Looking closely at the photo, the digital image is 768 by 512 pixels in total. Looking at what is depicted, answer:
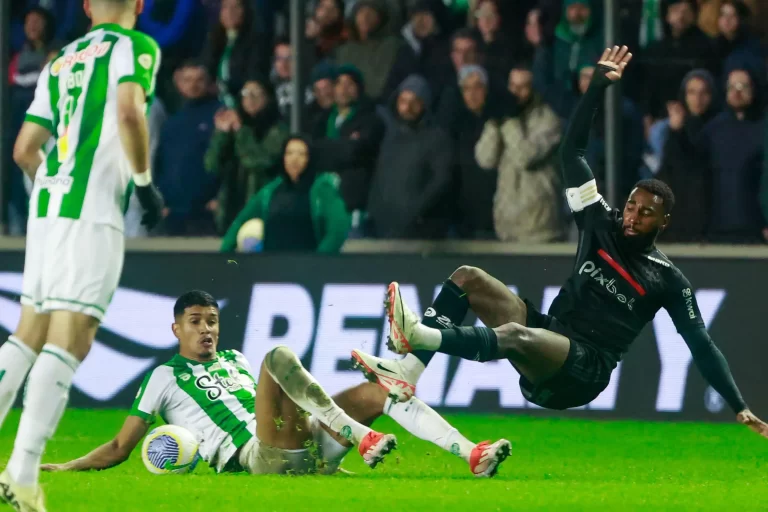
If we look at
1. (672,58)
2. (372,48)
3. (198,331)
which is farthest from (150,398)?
(672,58)

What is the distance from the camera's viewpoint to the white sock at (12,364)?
571 centimetres

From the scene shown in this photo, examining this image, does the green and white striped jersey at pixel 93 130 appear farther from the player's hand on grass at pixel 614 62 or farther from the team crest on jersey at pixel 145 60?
the player's hand on grass at pixel 614 62

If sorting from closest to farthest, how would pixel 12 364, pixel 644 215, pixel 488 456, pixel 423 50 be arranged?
pixel 12 364 → pixel 488 456 → pixel 644 215 → pixel 423 50

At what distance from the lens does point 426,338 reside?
6.68m

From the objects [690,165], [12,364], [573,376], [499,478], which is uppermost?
[690,165]

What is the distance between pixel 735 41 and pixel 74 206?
7.01 m

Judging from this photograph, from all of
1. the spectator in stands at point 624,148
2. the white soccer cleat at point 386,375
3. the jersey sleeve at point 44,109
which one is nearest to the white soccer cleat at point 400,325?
the white soccer cleat at point 386,375

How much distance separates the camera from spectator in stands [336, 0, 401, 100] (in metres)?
11.7

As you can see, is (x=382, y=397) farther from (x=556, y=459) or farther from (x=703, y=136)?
(x=703, y=136)

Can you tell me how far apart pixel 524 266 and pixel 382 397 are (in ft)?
12.0

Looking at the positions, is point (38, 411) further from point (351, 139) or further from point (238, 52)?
point (238, 52)

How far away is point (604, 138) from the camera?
36.4ft

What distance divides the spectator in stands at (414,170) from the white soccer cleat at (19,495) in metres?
5.88

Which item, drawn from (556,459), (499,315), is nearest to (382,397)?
(499,315)
